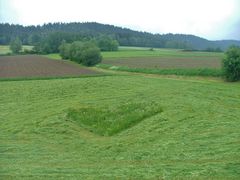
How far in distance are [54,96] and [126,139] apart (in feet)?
57.0

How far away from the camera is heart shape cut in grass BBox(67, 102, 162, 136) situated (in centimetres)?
2339

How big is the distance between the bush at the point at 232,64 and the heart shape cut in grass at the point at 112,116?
23501mm

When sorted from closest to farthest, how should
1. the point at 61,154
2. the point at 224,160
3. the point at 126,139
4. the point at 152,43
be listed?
the point at 224,160, the point at 61,154, the point at 126,139, the point at 152,43

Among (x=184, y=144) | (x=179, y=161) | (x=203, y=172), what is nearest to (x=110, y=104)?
(x=184, y=144)

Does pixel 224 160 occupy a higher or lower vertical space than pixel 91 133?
higher

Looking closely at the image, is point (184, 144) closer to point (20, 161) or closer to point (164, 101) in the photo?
point (20, 161)

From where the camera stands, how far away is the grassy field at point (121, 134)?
523 inches

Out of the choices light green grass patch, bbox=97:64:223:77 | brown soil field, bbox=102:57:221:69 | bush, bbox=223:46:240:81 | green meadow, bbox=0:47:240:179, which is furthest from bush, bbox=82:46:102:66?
green meadow, bbox=0:47:240:179

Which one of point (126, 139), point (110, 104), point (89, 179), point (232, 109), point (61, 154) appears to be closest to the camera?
point (89, 179)

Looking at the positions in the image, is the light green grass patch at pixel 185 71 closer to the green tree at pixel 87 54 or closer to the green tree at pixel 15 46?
the green tree at pixel 87 54

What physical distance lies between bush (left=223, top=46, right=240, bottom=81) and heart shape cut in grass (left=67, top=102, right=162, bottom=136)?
77.1 ft

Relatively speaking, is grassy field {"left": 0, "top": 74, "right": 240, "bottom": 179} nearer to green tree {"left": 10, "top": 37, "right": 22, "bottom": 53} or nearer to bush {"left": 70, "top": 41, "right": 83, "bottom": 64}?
bush {"left": 70, "top": 41, "right": 83, "bottom": 64}

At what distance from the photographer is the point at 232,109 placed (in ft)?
90.2

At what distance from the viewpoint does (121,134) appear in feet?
71.1
